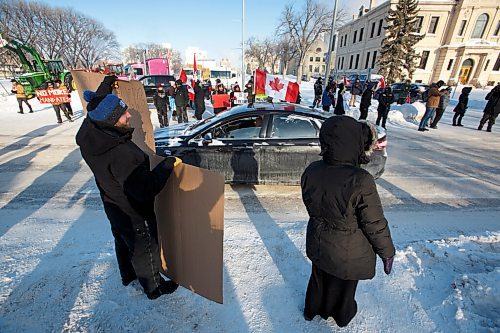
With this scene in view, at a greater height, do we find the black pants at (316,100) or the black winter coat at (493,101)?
the black winter coat at (493,101)

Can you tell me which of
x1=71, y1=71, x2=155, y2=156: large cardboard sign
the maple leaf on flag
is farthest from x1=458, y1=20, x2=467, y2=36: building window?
x1=71, y1=71, x2=155, y2=156: large cardboard sign

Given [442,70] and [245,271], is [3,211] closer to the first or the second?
[245,271]

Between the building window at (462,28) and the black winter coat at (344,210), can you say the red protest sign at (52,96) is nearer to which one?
the black winter coat at (344,210)

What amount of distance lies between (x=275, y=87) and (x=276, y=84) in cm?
12

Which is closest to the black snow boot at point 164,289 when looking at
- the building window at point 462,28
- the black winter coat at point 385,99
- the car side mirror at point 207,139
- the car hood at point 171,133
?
the car side mirror at point 207,139

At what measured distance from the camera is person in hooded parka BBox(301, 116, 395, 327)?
144cm

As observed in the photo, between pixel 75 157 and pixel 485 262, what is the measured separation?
7.59m

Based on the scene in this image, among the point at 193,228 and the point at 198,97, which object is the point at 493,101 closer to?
the point at 198,97

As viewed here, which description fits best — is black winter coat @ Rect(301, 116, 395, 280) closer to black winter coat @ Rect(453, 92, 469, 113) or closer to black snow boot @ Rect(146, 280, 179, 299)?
black snow boot @ Rect(146, 280, 179, 299)

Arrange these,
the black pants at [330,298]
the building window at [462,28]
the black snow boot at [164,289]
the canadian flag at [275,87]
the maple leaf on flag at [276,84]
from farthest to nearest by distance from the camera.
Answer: the building window at [462,28], the maple leaf on flag at [276,84], the canadian flag at [275,87], the black snow boot at [164,289], the black pants at [330,298]

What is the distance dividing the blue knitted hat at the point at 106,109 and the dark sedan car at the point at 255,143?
7.67ft

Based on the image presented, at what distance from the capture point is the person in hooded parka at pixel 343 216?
4.72 feet

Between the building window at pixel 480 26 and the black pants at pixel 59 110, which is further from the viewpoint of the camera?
the building window at pixel 480 26

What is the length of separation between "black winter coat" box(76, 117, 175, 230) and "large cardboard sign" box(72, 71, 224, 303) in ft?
0.62
